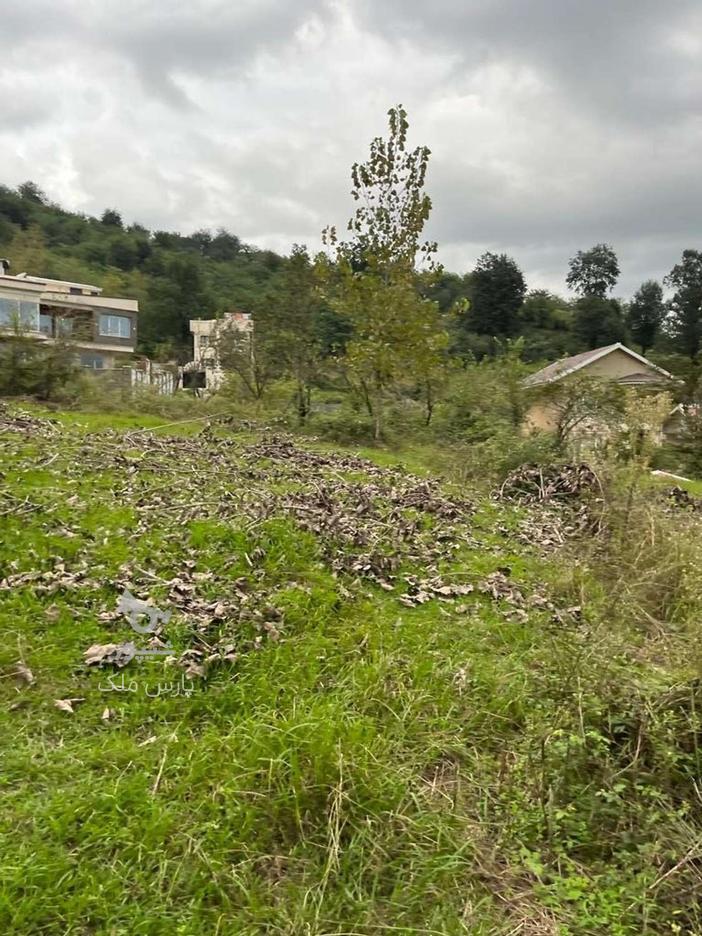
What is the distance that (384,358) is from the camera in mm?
12570

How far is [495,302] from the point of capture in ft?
137

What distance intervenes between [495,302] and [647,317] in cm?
1128

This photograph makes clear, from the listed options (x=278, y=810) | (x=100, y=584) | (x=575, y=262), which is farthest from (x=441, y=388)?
(x=575, y=262)

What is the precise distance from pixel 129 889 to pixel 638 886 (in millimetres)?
1544

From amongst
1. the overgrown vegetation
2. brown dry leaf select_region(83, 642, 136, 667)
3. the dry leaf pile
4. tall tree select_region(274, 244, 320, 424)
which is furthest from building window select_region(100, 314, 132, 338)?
brown dry leaf select_region(83, 642, 136, 667)

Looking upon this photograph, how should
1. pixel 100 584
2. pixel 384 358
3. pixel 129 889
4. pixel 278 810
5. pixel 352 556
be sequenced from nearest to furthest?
1. pixel 129 889
2. pixel 278 810
3. pixel 100 584
4. pixel 352 556
5. pixel 384 358

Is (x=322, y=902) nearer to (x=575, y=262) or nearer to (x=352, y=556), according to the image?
(x=352, y=556)

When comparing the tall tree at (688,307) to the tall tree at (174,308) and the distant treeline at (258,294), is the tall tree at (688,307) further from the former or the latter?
the tall tree at (174,308)

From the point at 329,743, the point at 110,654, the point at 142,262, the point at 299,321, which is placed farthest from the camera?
the point at 142,262

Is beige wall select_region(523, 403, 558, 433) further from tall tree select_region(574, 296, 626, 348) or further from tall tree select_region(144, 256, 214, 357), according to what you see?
tall tree select_region(144, 256, 214, 357)

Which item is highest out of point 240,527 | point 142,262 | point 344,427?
point 142,262

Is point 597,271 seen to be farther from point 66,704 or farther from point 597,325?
point 66,704

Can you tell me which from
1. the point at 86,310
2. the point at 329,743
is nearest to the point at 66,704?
the point at 329,743

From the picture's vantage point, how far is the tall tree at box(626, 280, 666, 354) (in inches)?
1682
